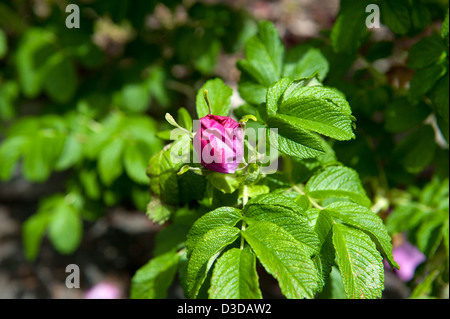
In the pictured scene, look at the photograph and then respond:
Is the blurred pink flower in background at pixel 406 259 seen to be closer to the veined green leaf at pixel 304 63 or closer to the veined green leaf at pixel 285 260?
the veined green leaf at pixel 304 63

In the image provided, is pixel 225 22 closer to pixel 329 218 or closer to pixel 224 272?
pixel 329 218

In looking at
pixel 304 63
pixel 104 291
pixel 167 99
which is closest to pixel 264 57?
pixel 304 63

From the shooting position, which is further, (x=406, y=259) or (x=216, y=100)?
(x=406, y=259)

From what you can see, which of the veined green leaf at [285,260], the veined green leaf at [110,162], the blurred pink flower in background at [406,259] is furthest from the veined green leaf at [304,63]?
the blurred pink flower in background at [406,259]

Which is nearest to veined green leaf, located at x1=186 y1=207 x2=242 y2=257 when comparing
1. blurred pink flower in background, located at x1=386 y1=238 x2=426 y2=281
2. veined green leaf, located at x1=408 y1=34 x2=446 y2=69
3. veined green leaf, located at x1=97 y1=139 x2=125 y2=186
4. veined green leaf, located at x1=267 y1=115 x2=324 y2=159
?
veined green leaf, located at x1=267 y1=115 x2=324 y2=159

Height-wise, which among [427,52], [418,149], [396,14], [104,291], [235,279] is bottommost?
[235,279]

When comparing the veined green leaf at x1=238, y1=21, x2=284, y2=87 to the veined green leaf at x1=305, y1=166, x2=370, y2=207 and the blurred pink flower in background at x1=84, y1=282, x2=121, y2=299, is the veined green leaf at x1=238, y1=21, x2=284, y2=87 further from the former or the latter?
the blurred pink flower in background at x1=84, y1=282, x2=121, y2=299

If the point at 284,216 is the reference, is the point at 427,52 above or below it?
above

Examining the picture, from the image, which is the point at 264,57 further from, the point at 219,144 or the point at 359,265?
the point at 359,265
